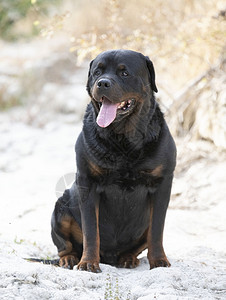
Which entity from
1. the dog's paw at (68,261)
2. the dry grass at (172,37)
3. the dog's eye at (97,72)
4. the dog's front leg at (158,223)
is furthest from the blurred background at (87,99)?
the dog's eye at (97,72)

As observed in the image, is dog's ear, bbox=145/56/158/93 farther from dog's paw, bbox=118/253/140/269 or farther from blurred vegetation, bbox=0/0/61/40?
blurred vegetation, bbox=0/0/61/40

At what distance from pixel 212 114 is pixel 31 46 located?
882 cm

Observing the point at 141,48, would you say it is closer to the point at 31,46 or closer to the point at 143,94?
the point at 143,94

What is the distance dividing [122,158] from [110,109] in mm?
344

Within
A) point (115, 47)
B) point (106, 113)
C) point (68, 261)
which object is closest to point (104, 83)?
point (106, 113)

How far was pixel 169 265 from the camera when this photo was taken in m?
3.21

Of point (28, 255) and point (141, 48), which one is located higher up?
point (141, 48)

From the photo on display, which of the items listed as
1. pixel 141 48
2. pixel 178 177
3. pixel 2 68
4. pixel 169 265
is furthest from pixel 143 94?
pixel 2 68

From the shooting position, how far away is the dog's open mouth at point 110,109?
3.06m

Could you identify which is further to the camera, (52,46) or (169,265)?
(52,46)

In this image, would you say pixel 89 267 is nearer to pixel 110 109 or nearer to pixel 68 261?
pixel 68 261

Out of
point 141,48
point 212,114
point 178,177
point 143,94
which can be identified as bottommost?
point 178,177

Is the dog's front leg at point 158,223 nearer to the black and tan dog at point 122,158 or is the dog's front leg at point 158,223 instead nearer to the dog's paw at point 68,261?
the black and tan dog at point 122,158

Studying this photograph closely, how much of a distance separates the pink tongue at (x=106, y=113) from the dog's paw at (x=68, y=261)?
3.57ft
